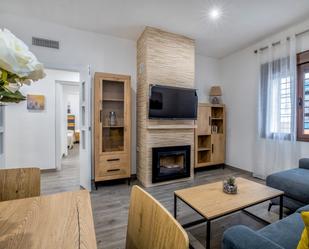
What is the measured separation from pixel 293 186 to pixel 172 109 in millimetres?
2005

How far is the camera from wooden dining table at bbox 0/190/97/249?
0.66 m

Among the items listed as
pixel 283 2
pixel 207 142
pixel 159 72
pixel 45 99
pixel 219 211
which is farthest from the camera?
pixel 207 142

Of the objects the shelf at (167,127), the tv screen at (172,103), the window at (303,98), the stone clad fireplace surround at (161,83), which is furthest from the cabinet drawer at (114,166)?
the window at (303,98)

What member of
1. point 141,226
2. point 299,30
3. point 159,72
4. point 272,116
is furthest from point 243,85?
point 141,226

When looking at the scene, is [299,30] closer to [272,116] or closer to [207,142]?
[272,116]

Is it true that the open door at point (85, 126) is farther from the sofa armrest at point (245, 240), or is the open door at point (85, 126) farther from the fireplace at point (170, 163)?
the sofa armrest at point (245, 240)

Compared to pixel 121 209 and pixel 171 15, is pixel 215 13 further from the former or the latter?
pixel 121 209

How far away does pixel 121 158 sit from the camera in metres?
3.16

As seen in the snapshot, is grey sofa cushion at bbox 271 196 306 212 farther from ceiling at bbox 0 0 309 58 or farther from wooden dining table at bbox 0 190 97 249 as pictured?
ceiling at bbox 0 0 309 58

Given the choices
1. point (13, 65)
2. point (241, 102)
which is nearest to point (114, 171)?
point (13, 65)

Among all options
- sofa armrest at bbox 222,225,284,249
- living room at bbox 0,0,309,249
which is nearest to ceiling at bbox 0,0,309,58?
living room at bbox 0,0,309,249

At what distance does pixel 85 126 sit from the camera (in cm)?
297

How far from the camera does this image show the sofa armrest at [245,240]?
0.95 metres

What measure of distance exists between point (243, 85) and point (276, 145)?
1.46 metres
